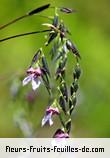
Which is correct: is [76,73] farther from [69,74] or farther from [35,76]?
[69,74]

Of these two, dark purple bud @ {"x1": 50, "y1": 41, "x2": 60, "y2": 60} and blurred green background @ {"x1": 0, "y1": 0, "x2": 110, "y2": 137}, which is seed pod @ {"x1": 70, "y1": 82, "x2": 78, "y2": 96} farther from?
blurred green background @ {"x1": 0, "y1": 0, "x2": 110, "y2": 137}

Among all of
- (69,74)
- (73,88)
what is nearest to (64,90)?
(73,88)

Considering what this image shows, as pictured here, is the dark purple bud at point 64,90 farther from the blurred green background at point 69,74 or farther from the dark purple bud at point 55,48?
the blurred green background at point 69,74

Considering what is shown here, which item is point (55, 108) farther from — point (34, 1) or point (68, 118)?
point (34, 1)

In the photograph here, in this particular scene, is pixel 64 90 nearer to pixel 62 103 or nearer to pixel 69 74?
pixel 62 103

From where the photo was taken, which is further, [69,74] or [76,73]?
[69,74]

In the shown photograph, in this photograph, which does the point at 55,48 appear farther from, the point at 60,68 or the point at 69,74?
the point at 69,74

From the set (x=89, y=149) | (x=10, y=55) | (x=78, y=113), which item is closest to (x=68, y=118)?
(x=89, y=149)

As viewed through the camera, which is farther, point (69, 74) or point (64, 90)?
point (69, 74)

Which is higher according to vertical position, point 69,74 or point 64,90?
point 69,74
